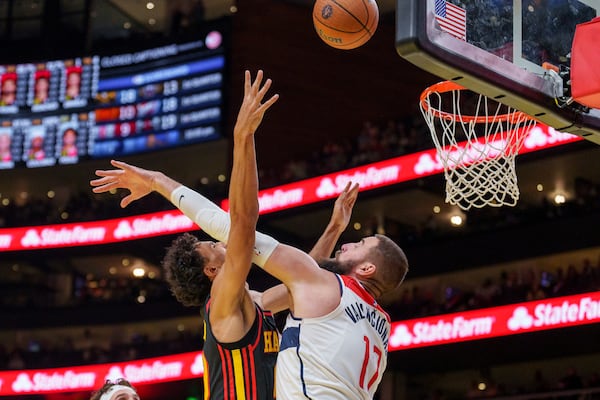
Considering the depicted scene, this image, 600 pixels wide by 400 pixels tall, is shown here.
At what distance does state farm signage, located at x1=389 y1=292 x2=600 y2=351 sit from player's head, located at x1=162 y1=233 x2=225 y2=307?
10.9 meters

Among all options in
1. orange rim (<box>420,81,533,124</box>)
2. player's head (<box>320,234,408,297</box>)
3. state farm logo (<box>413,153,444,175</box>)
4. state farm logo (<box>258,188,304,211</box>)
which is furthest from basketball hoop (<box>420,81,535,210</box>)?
state farm logo (<box>258,188,304,211</box>)

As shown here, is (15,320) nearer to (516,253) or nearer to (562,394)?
(516,253)

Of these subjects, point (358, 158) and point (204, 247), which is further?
point (358, 158)

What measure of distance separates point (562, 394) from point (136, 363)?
8573mm

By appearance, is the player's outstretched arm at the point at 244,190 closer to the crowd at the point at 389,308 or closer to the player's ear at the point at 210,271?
the player's ear at the point at 210,271

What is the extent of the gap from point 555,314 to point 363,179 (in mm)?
5155

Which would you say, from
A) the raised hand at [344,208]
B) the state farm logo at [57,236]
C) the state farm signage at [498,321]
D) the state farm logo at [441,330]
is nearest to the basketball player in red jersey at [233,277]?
the raised hand at [344,208]

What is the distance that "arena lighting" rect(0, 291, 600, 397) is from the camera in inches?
582

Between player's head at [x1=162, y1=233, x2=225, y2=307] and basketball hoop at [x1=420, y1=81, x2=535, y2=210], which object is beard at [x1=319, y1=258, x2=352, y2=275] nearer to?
player's head at [x1=162, y1=233, x2=225, y2=307]

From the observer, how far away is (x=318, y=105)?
2222 cm

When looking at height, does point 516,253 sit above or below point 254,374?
above

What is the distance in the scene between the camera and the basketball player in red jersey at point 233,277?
152 inches

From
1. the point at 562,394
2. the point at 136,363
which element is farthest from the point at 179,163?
the point at 562,394

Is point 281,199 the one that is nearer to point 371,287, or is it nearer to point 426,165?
point 426,165
